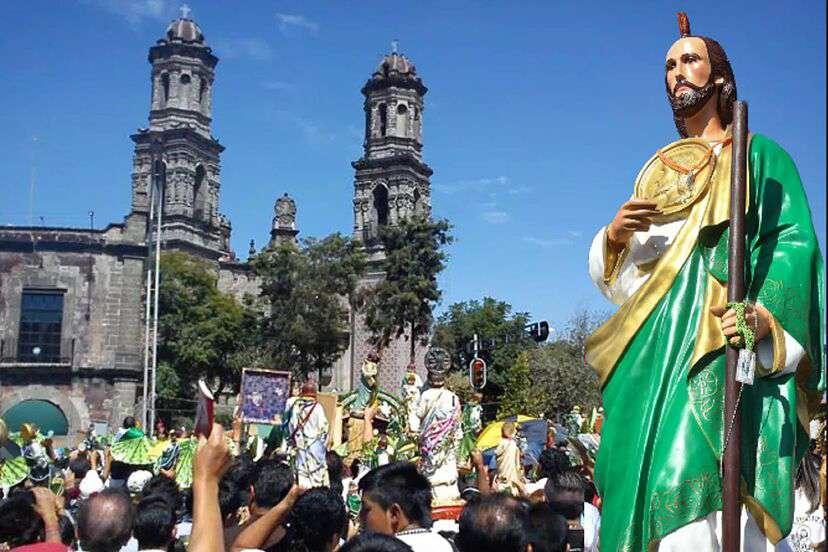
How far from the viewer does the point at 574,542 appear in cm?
568

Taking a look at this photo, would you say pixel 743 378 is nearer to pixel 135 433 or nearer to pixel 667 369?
pixel 667 369

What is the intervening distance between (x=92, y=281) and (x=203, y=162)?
1943 centimetres

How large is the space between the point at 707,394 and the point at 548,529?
1.32m

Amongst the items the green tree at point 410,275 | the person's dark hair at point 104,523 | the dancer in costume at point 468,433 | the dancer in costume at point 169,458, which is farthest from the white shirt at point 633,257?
the green tree at point 410,275

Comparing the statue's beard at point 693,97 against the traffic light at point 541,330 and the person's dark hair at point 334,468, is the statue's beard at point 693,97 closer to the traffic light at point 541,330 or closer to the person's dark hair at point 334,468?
the person's dark hair at point 334,468

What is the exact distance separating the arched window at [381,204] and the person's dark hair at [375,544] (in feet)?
190

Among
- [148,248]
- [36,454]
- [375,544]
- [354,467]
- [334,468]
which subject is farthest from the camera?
[148,248]

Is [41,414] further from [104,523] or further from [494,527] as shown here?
[494,527]

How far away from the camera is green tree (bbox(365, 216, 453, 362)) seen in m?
46.5

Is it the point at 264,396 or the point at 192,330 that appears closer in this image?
the point at 264,396

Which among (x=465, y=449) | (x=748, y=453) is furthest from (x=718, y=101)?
(x=465, y=449)

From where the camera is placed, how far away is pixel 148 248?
45000 mm

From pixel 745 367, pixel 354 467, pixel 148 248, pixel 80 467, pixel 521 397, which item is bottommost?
pixel 354 467

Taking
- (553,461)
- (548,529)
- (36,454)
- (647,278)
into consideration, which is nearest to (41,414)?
(36,454)
